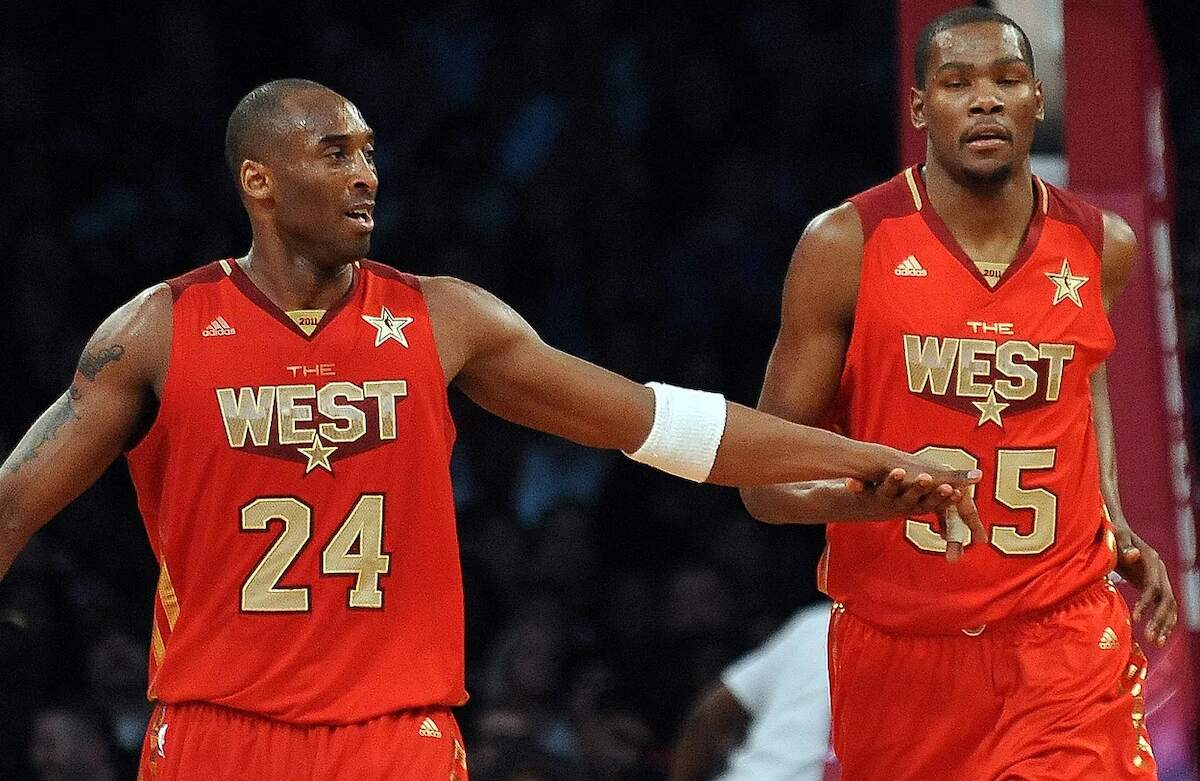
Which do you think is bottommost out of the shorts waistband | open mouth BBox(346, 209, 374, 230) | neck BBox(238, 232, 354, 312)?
the shorts waistband

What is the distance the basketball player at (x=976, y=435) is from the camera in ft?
15.0

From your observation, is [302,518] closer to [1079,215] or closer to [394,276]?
[394,276]

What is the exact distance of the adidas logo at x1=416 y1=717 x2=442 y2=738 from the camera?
4.07m

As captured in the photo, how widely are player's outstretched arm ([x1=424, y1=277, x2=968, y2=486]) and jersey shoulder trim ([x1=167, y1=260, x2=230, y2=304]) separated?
1.38ft

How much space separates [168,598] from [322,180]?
0.88 meters

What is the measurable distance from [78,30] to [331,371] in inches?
261

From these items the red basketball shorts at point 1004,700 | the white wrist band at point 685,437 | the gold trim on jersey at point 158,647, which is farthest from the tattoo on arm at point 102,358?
the red basketball shorts at point 1004,700

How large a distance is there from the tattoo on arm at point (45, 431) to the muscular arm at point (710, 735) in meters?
3.44

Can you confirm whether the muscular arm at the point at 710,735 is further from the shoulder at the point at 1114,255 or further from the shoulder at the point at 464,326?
the shoulder at the point at 464,326

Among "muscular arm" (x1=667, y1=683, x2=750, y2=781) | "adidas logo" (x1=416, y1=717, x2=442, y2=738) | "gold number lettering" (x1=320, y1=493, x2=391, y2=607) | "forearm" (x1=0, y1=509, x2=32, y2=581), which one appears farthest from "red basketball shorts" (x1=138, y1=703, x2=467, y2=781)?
"muscular arm" (x1=667, y1=683, x2=750, y2=781)

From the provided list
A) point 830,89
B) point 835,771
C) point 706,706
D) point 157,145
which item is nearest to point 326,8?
point 157,145

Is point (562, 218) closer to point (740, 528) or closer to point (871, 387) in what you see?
point (740, 528)

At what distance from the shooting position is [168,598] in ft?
13.7

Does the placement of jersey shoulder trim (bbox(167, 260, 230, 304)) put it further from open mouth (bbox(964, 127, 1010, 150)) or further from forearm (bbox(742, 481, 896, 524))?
open mouth (bbox(964, 127, 1010, 150))
